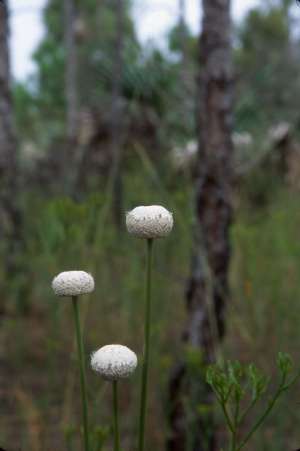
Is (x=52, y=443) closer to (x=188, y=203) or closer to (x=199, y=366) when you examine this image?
(x=199, y=366)

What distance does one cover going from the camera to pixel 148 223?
0.67 meters

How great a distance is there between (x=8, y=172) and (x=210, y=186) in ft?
6.18

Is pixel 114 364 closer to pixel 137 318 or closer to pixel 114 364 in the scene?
pixel 114 364

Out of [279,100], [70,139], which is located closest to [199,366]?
[70,139]

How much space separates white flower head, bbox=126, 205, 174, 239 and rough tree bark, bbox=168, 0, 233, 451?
1.28 m

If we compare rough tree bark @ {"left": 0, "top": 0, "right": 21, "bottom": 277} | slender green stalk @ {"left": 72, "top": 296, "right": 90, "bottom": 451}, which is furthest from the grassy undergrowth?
slender green stalk @ {"left": 72, "top": 296, "right": 90, "bottom": 451}

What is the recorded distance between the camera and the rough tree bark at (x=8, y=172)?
333cm

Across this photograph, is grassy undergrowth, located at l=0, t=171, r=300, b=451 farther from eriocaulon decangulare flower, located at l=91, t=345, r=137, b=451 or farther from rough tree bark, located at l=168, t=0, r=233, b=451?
eriocaulon decangulare flower, located at l=91, t=345, r=137, b=451

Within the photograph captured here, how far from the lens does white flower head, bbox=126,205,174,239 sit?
0.67 m

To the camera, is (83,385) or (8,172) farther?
(8,172)

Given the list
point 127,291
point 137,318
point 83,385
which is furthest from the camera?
point 137,318

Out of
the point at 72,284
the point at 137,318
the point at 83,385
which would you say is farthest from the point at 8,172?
the point at 83,385

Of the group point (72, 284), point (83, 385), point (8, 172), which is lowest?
point (83, 385)

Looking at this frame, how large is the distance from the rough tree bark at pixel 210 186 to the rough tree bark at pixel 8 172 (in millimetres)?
1635
